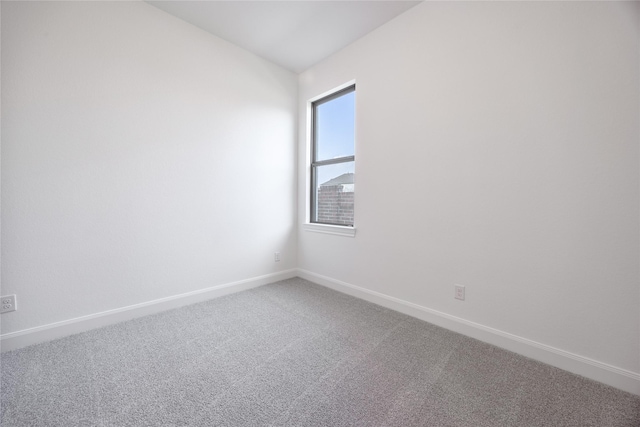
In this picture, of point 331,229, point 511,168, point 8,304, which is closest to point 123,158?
point 8,304

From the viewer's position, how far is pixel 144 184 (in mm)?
2174

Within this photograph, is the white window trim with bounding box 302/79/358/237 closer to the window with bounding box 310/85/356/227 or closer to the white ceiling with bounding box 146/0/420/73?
the window with bounding box 310/85/356/227

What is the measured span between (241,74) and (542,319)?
3.38 meters

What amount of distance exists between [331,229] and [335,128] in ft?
4.04

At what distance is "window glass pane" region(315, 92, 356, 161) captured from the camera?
113 inches

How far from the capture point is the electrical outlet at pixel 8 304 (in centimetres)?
164

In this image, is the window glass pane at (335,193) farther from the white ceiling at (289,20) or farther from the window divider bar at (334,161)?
the white ceiling at (289,20)

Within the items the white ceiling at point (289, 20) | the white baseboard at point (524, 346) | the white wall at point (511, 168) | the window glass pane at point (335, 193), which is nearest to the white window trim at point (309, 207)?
the window glass pane at point (335, 193)

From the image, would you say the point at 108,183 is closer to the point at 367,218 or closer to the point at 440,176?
the point at 367,218

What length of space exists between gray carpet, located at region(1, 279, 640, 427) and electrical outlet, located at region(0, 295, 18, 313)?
294 millimetres

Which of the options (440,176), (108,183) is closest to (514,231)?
(440,176)

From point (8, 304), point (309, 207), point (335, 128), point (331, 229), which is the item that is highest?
point (335, 128)

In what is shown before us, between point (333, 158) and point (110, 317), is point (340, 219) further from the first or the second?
point (110, 317)

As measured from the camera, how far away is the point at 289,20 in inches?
91.4
